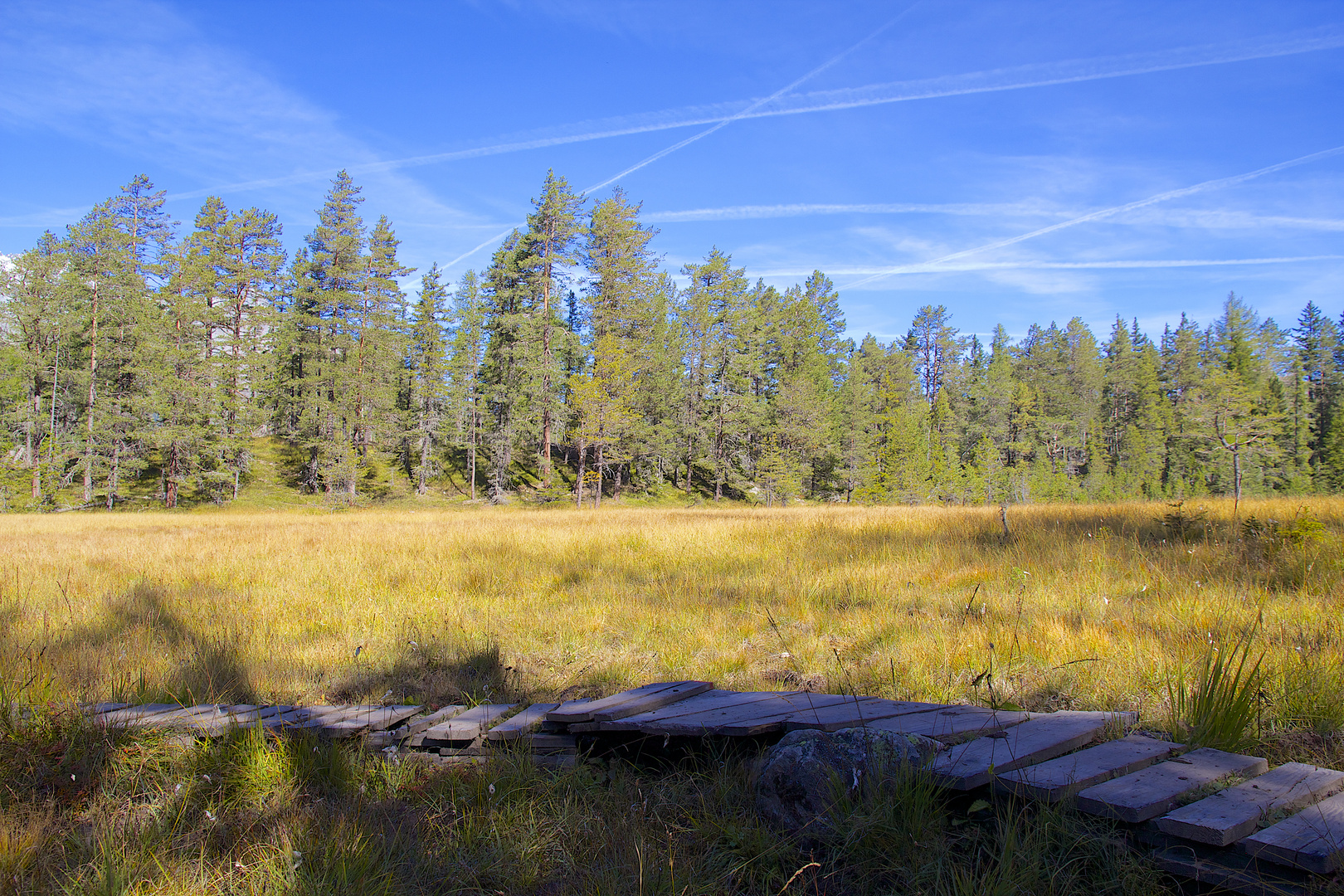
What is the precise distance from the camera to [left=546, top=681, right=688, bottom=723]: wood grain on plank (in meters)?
3.11

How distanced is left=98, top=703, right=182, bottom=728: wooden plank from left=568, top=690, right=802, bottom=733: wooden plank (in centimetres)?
242

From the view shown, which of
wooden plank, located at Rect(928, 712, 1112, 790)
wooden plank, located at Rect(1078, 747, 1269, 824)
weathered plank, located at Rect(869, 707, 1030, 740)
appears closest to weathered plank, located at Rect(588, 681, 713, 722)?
weathered plank, located at Rect(869, 707, 1030, 740)

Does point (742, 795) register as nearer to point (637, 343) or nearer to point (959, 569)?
point (959, 569)

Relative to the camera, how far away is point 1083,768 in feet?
7.40

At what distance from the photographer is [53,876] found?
2.21 m

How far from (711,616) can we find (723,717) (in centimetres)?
304

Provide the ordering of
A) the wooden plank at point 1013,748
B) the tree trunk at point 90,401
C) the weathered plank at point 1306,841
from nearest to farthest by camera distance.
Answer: the weathered plank at point 1306,841 → the wooden plank at point 1013,748 → the tree trunk at point 90,401

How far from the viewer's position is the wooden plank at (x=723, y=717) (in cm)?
283

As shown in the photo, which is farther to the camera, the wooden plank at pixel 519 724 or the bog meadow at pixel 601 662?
the wooden plank at pixel 519 724

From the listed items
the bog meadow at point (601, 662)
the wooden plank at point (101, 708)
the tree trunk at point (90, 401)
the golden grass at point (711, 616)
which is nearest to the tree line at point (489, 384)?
the tree trunk at point (90, 401)

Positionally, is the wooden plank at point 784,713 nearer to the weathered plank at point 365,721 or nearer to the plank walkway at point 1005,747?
the plank walkway at point 1005,747

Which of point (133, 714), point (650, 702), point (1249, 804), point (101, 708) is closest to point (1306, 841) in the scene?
point (1249, 804)

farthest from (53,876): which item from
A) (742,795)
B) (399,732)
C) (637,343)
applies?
(637,343)

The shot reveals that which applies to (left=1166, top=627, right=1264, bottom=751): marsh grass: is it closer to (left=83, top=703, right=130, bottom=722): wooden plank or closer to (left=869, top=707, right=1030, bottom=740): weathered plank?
(left=869, top=707, right=1030, bottom=740): weathered plank
